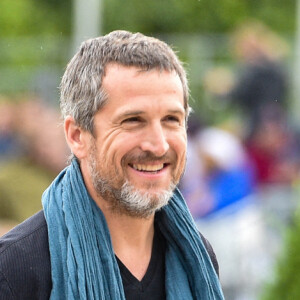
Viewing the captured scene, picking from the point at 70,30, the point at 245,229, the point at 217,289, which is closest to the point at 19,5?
the point at 70,30

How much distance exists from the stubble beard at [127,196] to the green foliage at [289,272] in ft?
11.1

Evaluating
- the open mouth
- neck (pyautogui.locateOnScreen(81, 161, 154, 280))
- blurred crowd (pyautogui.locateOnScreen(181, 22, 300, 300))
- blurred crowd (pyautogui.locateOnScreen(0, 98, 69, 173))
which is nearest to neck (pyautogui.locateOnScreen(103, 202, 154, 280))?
neck (pyautogui.locateOnScreen(81, 161, 154, 280))

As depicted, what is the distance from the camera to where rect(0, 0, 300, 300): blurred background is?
22.9 ft

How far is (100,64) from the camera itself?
3271mm

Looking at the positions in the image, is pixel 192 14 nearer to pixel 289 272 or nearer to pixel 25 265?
pixel 289 272

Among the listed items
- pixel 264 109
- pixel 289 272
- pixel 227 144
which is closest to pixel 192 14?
pixel 264 109

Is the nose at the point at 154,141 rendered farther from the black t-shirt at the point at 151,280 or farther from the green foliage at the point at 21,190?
the green foliage at the point at 21,190

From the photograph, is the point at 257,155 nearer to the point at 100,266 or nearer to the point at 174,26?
the point at 100,266

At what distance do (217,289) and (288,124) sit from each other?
7.49 meters

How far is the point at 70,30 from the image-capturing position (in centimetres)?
1978

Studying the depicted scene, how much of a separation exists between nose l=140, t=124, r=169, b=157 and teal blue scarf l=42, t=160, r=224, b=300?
29 centimetres

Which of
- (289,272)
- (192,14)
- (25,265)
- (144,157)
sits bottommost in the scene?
(289,272)

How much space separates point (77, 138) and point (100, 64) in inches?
11.3

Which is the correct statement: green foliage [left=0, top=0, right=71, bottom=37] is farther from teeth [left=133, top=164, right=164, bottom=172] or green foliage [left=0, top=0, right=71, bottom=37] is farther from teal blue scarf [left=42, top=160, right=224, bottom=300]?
teeth [left=133, top=164, right=164, bottom=172]
